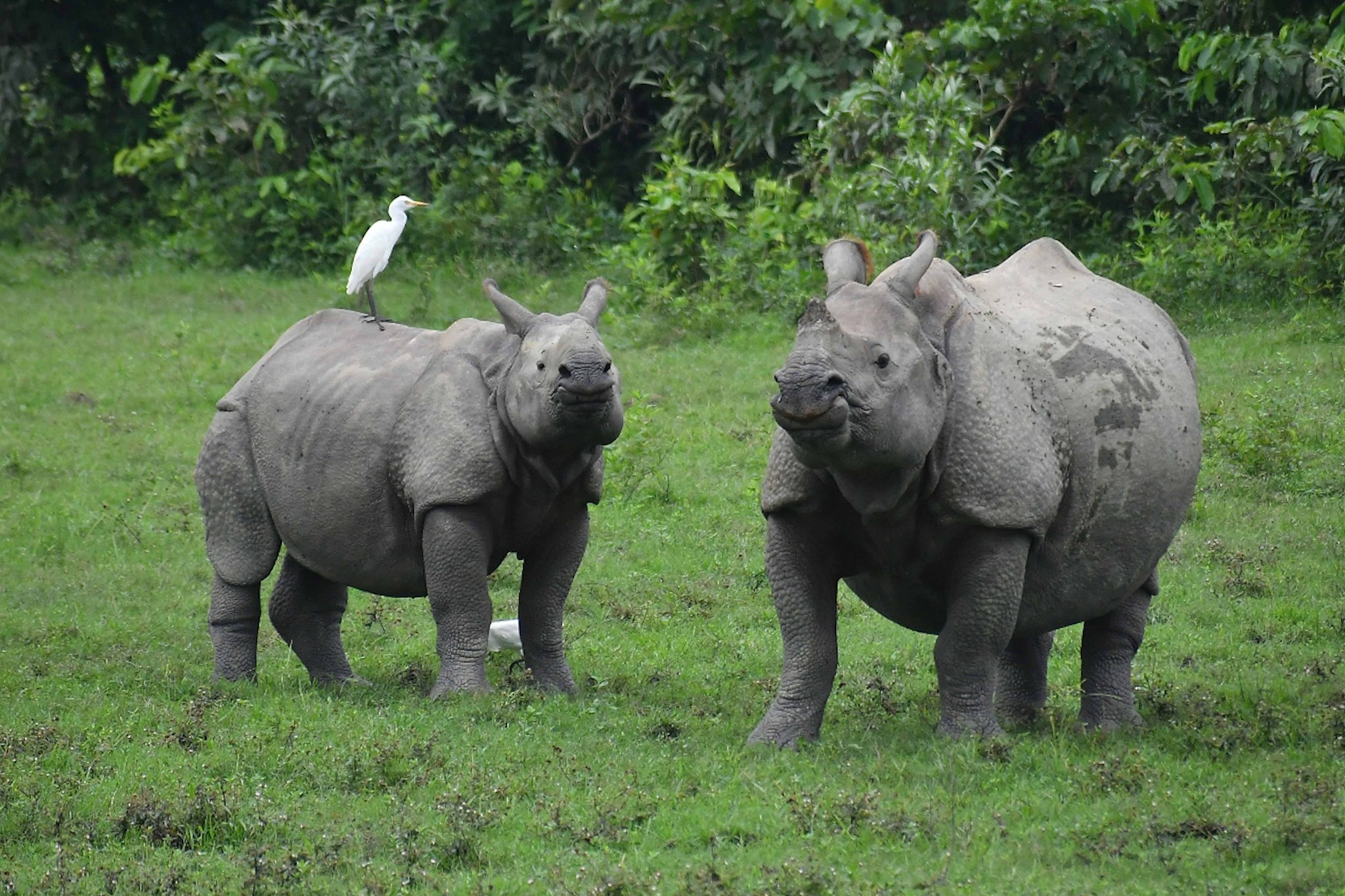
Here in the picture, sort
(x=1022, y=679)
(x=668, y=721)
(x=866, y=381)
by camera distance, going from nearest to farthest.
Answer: (x=866, y=381), (x=668, y=721), (x=1022, y=679)

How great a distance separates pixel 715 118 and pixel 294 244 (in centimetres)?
415

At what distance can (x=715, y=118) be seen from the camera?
1744cm

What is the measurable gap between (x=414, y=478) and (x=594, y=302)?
1.07 m

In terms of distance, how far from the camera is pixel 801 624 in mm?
6855

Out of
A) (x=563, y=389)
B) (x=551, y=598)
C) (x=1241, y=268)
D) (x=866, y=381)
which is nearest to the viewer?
(x=866, y=381)

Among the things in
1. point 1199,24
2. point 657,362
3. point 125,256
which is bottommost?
point 125,256

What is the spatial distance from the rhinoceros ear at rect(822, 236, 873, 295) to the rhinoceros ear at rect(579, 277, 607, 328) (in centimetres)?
134

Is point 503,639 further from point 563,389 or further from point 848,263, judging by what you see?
point 848,263

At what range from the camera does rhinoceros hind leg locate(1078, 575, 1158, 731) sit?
7.42 meters

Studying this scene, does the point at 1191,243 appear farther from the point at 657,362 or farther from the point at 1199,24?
the point at 657,362

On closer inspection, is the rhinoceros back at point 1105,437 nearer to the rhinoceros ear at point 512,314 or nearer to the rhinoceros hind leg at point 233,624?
the rhinoceros ear at point 512,314

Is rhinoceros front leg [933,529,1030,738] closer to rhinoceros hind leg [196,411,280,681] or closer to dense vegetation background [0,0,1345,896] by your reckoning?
dense vegetation background [0,0,1345,896]

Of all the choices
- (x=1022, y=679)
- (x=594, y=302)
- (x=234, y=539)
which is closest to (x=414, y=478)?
(x=594, y=302)

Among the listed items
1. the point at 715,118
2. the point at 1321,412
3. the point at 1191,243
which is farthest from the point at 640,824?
the point at 715,118
